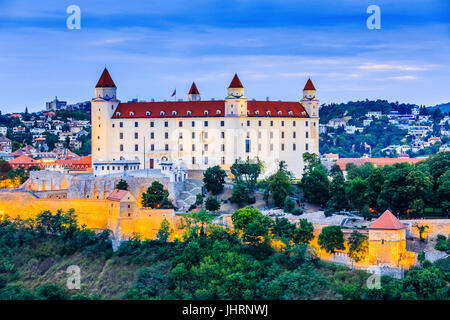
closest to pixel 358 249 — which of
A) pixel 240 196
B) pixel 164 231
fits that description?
pixel 164 231

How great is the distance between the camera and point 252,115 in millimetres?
56219

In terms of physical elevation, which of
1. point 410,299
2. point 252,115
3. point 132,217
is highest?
point 252,115

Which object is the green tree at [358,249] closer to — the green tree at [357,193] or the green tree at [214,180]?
the green tree at [357,193]

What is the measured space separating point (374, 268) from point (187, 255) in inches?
373

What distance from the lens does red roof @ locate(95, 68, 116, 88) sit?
57.0 m

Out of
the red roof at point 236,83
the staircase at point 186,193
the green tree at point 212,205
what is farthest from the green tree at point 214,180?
the red roof at point 236,83

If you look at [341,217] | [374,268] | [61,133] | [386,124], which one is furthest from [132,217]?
[386,124]

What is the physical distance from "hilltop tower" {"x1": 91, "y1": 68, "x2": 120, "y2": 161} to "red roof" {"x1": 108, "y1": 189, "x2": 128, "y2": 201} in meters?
9.93

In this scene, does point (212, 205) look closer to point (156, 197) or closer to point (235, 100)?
point (156, 197)

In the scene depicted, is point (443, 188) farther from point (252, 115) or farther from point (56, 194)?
point (56, 194)

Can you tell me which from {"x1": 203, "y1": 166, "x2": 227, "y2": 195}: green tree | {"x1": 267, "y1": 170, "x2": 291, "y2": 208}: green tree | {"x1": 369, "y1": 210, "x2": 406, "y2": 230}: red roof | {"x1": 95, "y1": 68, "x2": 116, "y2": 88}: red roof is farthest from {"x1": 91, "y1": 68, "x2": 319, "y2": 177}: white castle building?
{"x1": 369, "y1": 210, "x2": 406, "y2": 230}: red roof

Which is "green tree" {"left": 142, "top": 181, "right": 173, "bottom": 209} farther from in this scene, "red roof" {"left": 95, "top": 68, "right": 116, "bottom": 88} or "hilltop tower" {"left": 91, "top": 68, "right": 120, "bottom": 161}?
"red roof" {"left": 95, "top": 68, "right": 116, "bottom": 88}

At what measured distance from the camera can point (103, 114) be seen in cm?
5691
